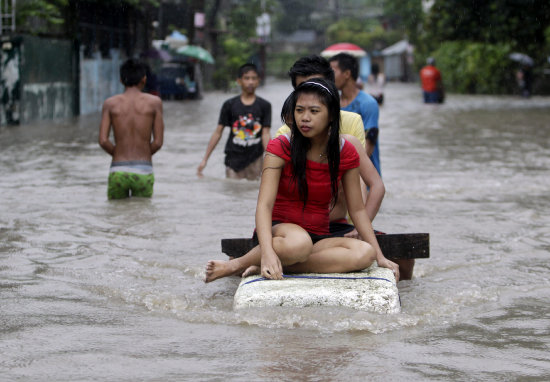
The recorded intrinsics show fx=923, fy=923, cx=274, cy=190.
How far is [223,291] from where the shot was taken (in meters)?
5.60

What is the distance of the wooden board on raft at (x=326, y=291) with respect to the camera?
473 centimetres

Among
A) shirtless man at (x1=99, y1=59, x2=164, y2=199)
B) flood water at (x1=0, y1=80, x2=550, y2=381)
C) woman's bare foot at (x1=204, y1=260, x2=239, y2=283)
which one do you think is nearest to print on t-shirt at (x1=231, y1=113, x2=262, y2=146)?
flood water at (x1=0, y1=80, x2=550, y2=381)

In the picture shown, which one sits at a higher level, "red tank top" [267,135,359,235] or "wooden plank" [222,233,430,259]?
"red tank top" [267,135,359,235]

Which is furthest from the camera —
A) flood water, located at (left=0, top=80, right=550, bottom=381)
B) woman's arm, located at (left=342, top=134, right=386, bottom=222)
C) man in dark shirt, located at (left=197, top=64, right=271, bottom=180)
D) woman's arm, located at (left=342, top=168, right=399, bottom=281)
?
man in dark shirt, located at (left=197, top=64, right=271, bottom=180)

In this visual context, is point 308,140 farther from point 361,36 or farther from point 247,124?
point 361,36

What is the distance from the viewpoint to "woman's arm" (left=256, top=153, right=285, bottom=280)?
4.78 meters

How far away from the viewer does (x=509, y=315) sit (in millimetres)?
5066

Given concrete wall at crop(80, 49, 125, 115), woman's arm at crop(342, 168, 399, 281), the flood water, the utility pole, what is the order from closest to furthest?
the flood water
woman's arm at crop(342, 168, 399, 281)
the utility pole
concrete wall at crop(80, 49, 125, 115)

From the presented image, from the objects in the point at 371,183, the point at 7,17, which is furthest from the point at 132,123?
the point at 7,17

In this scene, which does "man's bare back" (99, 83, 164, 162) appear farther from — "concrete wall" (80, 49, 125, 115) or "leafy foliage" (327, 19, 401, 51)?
"leafy foliage" (327, 19, 401, 51)

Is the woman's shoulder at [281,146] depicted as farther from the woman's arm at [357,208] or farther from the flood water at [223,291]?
the flood water at [223,291]

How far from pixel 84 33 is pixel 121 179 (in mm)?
18273

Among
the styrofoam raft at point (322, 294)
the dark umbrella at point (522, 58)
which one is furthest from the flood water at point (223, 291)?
the dark umbrella at point (522, 58)

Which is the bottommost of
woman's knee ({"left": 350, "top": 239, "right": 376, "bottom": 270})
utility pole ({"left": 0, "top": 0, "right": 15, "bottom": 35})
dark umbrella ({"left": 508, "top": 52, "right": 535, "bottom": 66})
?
woman's knee ({"left": 350, "top": 239, "right": 376, "bottom": 270})
